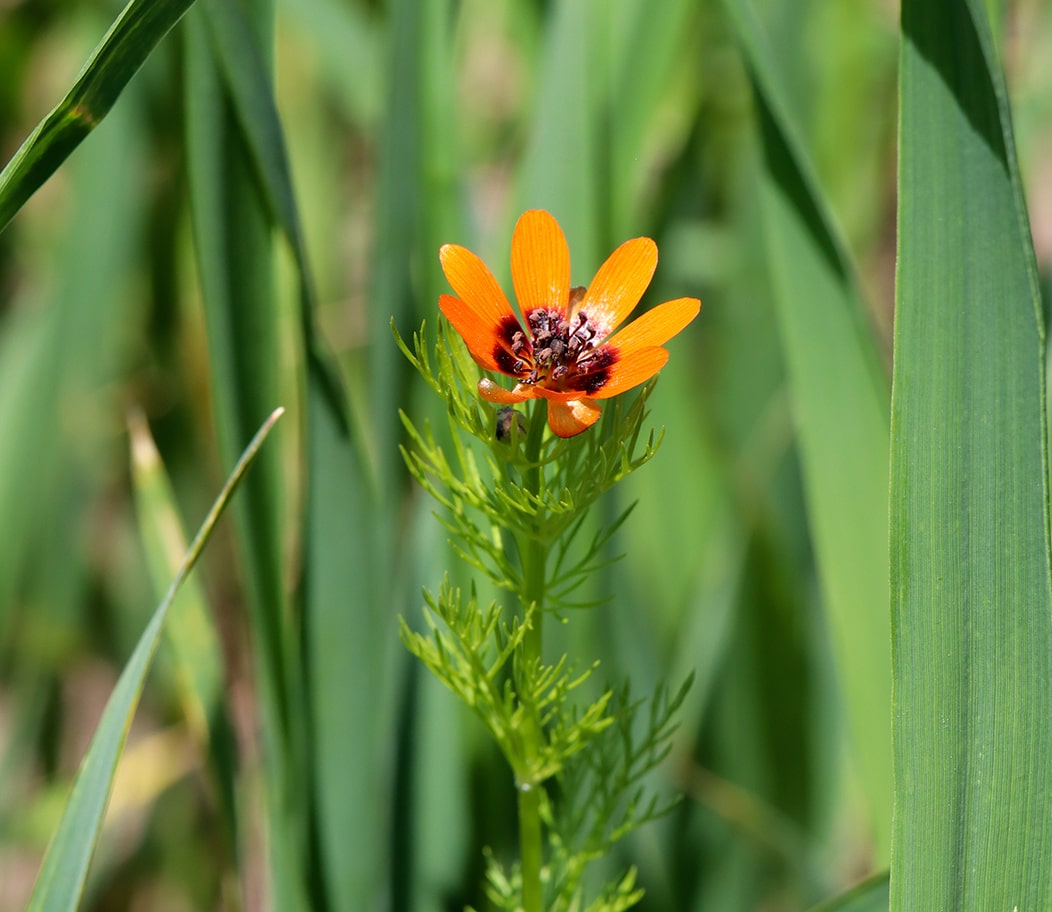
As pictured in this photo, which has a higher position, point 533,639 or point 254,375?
point 254,375

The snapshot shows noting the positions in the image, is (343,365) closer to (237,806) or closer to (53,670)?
(53,670)

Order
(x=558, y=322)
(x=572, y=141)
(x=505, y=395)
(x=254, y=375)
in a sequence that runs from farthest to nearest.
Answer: (x=572, y=141) < (x=254, y=375) < (x=558, y=322) < (x=505, y=395)

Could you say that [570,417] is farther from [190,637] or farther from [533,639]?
[190,637]

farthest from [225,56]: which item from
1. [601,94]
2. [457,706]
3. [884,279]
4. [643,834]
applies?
[884,279]

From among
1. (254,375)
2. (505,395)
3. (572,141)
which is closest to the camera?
(505,395)

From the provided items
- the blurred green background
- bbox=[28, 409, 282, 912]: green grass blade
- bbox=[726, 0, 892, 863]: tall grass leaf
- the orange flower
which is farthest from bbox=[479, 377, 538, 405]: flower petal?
bbox=[726, 0, 892, 863]: tall grass leaf

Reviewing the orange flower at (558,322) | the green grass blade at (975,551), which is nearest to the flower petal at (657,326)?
the orange flower at (558,322)

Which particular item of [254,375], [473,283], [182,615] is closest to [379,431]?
[254,375]

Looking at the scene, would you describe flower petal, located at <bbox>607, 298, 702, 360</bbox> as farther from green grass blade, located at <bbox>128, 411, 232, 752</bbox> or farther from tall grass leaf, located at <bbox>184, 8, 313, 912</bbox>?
green grass blade, located at <bbox>128, 411, 232, 752</bbox>
